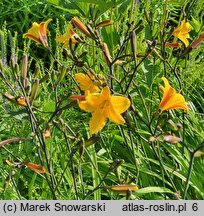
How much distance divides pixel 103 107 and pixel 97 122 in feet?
0.17

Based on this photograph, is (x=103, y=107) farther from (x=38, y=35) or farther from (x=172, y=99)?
(x=38, y=35)

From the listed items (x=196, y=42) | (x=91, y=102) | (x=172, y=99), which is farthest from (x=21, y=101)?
(x=196, y=42)

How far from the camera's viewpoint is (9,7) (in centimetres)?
445

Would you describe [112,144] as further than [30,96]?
Yes

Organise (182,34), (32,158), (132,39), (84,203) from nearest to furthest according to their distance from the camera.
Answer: (84,203) < (132,39) < (182,34) < (32,158)

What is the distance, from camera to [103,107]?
1.67 m

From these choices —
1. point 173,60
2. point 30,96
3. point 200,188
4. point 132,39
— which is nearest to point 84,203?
point 30,96

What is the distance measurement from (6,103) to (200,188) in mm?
1076

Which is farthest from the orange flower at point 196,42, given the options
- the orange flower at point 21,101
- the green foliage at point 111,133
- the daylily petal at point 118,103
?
the orange flower at point 21,101

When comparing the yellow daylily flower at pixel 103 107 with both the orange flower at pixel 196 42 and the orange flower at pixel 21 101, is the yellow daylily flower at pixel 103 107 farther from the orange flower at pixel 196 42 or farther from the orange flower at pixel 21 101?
the orange flower at pixel 196 42

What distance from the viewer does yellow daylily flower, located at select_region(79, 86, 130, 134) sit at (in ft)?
5.37

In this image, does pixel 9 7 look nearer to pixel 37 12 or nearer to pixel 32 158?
pixel 37 12

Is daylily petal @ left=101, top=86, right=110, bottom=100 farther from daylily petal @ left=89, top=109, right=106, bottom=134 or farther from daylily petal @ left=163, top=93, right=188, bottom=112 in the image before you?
daylily petal @ left=163, top=93, right=188, bottom=112

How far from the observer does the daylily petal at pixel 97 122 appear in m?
1.65
